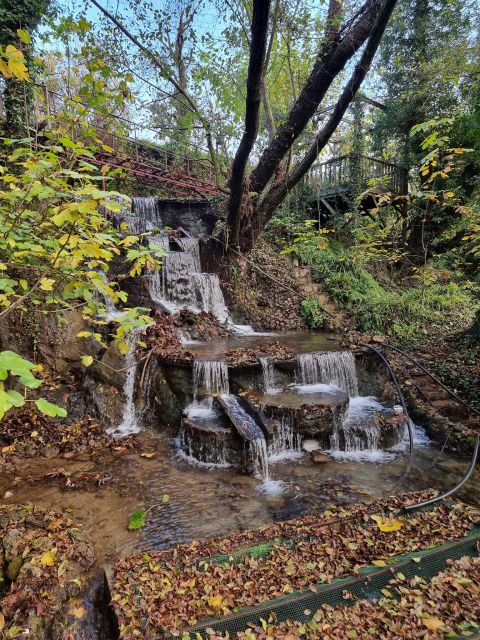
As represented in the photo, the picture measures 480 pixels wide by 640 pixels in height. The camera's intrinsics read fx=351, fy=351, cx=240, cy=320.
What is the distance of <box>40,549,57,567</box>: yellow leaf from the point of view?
10.1 ft

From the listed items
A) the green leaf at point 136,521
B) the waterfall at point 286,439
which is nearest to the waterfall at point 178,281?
the waterfall at point 286,439

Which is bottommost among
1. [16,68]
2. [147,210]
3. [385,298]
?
[385,298]

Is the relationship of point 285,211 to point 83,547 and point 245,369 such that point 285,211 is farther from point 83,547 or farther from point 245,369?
point 83,547

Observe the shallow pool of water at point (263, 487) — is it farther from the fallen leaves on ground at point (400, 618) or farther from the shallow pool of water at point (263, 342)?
the shallow pool of water at point (263, 342)

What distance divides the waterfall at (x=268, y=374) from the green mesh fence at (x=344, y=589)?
3.69 metres

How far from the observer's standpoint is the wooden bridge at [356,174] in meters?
12.5

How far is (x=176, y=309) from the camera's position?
30.3ft

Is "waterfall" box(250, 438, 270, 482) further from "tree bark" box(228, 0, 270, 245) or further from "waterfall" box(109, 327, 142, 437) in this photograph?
"tree bark" box(228, 0, 270, 245)

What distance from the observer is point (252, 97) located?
190 inches

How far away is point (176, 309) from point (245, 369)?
11.5ft

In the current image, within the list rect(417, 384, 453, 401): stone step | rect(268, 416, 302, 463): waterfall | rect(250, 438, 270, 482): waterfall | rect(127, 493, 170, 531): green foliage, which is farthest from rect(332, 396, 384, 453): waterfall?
rect(127, 493, 170, 531): green foliage

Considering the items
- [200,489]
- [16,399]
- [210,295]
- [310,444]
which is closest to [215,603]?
[200,489]

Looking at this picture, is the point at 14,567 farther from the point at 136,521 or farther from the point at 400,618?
the point at 400,618

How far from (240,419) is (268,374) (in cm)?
140
